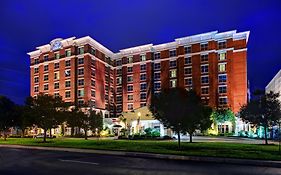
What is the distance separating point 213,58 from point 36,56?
53.5 m

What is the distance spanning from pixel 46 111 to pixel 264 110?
85.4 feet

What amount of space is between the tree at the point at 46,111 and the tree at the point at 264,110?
23.4m

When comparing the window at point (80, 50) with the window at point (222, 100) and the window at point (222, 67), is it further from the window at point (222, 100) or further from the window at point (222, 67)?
the window at point (222, 100)

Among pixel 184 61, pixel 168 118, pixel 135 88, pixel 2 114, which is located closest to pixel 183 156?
pixel 168 118

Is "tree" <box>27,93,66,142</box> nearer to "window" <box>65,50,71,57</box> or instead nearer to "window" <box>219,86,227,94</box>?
"window" <box>65,50,71,57</box>

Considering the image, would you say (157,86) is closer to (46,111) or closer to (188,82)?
(188,82)

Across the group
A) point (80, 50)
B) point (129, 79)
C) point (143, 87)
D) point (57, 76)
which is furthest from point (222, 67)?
point (57, 76)

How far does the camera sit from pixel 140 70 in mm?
91125

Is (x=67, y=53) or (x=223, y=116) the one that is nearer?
(x=223, y=116)

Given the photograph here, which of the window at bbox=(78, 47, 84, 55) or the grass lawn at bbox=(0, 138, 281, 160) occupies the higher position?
the window at bbox=(78, 47, 84, 55)

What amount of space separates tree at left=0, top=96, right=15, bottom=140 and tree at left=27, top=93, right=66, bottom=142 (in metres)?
12.7

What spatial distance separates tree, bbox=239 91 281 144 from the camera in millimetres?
33219

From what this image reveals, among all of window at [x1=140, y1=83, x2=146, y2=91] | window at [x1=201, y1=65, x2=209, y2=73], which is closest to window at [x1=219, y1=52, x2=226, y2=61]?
window at [x1=201, y1=65, x2=209, y2=73]

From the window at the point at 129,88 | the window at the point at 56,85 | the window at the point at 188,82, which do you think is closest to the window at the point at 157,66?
the window at the point at 129,88
